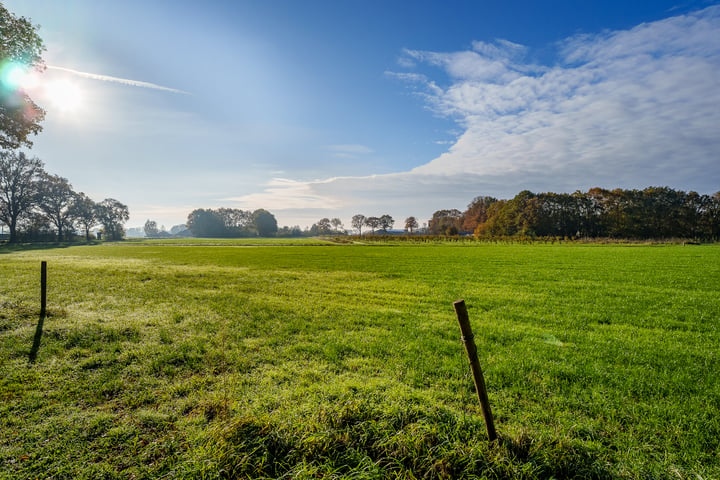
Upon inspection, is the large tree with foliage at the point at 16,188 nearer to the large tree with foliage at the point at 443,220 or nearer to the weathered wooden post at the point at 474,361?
the weathered wooden post at the point at 474,361

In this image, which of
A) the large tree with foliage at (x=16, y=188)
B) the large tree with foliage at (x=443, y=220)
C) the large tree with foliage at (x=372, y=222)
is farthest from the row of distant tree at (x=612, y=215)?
the large tree with foliage at (x=16, y=188)

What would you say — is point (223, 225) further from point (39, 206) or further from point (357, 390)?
point (357, 390)

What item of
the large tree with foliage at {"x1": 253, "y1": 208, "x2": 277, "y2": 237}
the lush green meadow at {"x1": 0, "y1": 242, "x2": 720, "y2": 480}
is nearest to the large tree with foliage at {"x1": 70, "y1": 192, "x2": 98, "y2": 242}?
the large tree with foliage at {"x1": 253, "y1": 208, "x2": 277, "y2": 237}

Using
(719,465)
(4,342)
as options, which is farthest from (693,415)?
(4,342)

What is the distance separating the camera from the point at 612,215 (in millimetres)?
95438

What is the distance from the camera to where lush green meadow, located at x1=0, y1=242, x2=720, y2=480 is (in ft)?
11.4

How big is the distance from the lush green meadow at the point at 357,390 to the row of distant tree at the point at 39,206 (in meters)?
92.5

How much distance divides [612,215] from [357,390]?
123 metres

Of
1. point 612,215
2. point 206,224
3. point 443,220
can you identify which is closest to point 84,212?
point 206,224

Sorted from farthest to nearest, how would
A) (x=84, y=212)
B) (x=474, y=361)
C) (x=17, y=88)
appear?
(x=84, y=212)
(x=17, y=88)
(x=474, y=361)

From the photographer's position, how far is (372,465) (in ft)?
10.8

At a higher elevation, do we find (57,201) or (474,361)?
(57,201)

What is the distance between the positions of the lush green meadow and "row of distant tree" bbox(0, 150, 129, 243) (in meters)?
92.5

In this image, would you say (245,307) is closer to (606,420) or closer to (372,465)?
(372,465)
